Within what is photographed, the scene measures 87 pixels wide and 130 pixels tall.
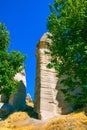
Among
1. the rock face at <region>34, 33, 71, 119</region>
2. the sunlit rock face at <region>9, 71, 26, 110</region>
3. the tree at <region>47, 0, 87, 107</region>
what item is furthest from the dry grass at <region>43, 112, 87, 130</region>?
the sunlit rock face at <region>9, 71, 26, 110</region>

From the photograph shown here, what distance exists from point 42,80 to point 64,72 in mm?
12923

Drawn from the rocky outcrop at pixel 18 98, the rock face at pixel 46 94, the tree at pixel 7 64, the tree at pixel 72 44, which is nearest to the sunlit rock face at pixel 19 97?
the rocky outcrop at pixel 18 98

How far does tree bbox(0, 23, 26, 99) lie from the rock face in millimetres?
3473

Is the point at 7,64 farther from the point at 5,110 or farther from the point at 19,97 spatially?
the point at 19,97

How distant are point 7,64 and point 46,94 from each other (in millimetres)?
7158

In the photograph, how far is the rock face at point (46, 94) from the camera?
1726 inches

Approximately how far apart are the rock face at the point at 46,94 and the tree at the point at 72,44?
989cm

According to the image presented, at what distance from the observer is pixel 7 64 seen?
42.8 m

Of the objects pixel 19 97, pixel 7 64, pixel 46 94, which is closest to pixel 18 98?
pixel 19 97

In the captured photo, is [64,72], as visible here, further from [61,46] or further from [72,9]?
[72,9]

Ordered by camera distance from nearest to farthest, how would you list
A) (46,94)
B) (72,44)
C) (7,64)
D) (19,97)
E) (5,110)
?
(72,44) < (7,64) < (46,94) < (5,110) < (19,97)

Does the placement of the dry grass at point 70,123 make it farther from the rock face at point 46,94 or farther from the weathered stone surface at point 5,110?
the weathered stone surface at point 5,110

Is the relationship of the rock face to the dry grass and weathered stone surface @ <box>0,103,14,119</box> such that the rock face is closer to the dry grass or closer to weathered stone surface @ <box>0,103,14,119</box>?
weathered stone surface @ <box>0,103,14,119</box>

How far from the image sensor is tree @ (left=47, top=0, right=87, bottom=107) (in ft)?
104
